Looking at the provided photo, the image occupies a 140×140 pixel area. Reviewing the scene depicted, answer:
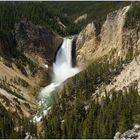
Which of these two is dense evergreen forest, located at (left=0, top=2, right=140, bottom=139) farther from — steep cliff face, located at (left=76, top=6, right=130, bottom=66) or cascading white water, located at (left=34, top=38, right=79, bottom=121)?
steep cliff face, located at (left=76, top=6, right=130, bottom=66)

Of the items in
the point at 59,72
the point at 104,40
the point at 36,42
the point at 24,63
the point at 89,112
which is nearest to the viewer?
the point at 89,112

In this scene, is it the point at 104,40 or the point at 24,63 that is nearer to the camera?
the point at 24,63

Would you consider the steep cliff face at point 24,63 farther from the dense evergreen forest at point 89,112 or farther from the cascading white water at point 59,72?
the dense evergreen forest at point 89,112

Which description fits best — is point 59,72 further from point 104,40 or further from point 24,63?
point 104,40

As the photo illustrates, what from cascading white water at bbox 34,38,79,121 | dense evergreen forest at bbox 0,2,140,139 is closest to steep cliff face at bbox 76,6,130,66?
cascading white water at bbox 34,38,79,121

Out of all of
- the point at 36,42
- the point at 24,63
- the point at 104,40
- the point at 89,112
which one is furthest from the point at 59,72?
the point at 89,112

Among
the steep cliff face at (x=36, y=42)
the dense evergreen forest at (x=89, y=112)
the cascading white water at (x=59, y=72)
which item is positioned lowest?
the dense evergreen forest at (x=89, y=112)

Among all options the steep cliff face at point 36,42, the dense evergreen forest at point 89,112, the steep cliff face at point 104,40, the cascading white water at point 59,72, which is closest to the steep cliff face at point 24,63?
the steep cliff face at point 36,42
